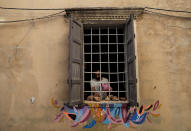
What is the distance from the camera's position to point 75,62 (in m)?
3.45

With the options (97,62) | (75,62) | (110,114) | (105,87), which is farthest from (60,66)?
(110,114)

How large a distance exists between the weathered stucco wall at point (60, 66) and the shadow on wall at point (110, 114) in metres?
0.15

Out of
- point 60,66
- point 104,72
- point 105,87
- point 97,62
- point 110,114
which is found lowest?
point 110,114

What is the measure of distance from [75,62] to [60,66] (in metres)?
0.53

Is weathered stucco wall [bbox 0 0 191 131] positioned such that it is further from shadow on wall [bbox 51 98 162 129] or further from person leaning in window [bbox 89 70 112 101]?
person leaning in window [bbox 89 70 112 101]

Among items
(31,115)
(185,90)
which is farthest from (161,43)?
(31,115)

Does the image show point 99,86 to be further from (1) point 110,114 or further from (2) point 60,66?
(2) point 60,66

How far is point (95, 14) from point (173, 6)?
2097mm

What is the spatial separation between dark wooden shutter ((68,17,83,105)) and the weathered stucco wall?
38 centimetres

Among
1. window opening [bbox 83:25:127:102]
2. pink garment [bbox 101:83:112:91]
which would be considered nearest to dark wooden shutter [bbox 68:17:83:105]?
window opening [bbox 83:25:127:102]

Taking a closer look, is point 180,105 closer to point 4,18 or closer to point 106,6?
point 106,6

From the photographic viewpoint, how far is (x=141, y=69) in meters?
3.68

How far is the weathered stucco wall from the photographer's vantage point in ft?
11.8

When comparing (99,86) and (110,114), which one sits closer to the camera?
(110,114)
